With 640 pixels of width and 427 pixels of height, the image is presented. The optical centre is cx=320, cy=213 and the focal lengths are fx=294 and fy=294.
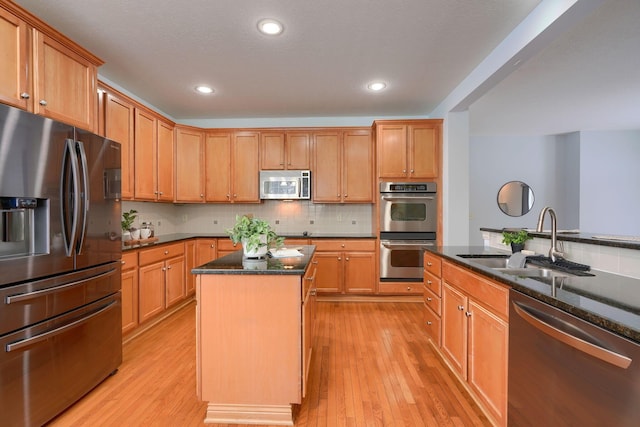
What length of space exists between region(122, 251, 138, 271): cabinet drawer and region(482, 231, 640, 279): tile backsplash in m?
3.41

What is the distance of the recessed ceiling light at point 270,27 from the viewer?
220 cm

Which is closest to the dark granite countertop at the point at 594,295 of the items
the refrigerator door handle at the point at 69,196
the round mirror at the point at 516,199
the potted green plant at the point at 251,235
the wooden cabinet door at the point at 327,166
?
the potted green plant at the point at 251,235

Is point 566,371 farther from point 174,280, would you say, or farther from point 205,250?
point 205,250

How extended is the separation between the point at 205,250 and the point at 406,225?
2.79 m

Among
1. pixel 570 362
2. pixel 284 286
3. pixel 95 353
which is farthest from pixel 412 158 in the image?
pixel 95 353

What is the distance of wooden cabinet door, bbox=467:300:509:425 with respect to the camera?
1.52 meters

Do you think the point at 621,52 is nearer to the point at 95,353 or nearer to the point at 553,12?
the point at 553,12

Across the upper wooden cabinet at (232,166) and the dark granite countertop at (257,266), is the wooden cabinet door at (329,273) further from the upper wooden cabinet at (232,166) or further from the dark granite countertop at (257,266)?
the dark granite countertop at (257,266)

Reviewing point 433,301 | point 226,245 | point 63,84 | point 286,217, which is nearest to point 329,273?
point 286,217

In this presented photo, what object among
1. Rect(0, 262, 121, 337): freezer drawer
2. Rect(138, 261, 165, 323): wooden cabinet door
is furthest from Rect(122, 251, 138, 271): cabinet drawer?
Rect(0, 262, 121, 337): freezer drawer

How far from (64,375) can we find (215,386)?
94 centimetres

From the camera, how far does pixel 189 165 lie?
13.7 ft

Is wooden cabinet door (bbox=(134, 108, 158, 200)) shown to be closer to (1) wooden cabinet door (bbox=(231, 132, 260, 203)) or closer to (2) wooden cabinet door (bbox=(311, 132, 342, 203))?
(1) wooden cabinet door (bbox=(231, 132, 260, 203))

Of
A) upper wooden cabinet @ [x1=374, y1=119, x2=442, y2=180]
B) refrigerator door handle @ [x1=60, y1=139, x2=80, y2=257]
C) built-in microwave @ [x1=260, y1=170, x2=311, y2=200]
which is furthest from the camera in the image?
built-in microwave @ [x1=260, y1=170, x2=311, y2=200]
